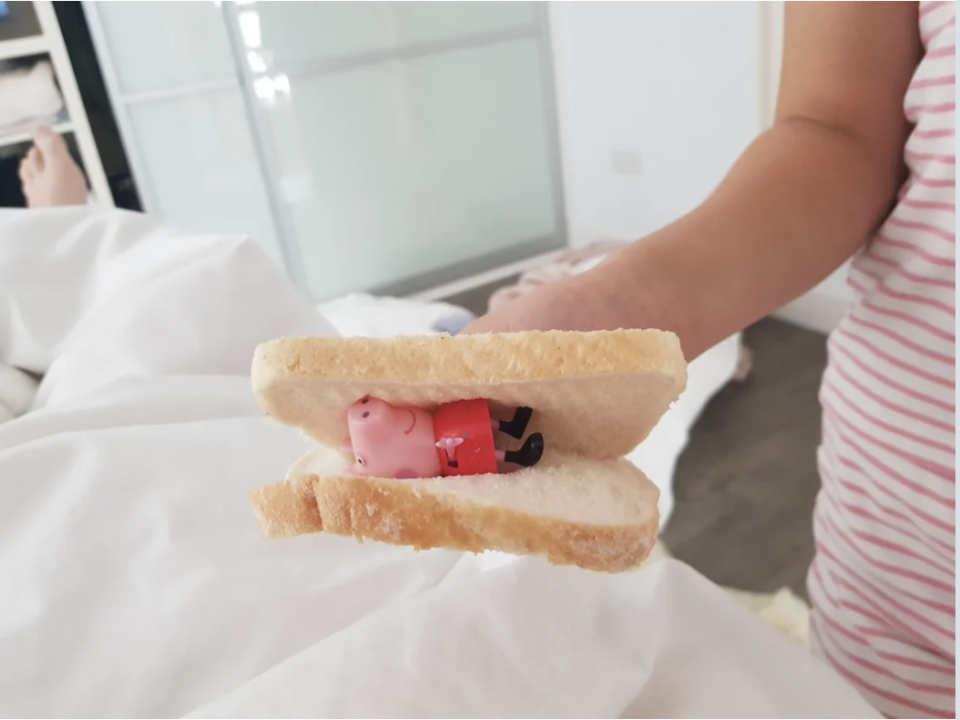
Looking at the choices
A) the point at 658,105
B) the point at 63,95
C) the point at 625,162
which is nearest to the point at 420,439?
the point at 63,95

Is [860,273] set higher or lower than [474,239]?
higher

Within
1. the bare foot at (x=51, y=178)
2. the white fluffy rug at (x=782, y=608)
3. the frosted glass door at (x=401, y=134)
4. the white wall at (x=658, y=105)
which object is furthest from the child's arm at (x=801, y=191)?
the frosted glass door at (x=401, y=134)

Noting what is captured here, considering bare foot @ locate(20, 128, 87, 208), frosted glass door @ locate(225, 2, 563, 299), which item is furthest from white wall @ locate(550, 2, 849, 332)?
bare foot @ locate(20, 128, 87, 208)

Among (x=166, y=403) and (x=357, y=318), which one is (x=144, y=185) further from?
(x=166, y=403)

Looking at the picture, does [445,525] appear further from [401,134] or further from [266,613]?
[401,134]

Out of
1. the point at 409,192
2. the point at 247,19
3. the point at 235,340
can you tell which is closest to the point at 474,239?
the point at 409,192
